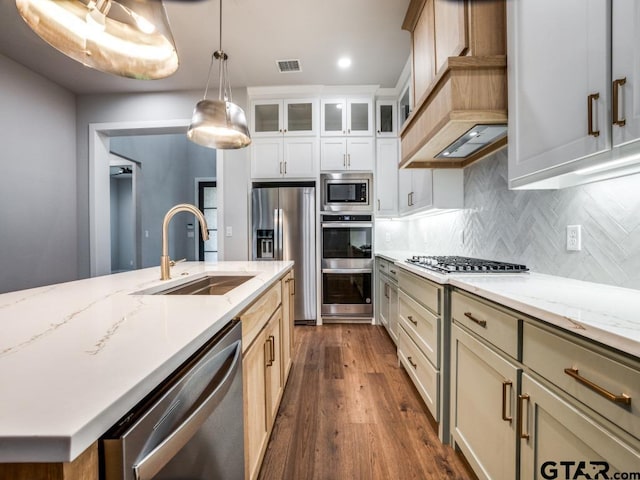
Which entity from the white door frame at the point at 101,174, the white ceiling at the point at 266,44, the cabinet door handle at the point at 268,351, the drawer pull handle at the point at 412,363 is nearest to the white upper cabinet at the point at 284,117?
the white ceiling at the point at 266,44

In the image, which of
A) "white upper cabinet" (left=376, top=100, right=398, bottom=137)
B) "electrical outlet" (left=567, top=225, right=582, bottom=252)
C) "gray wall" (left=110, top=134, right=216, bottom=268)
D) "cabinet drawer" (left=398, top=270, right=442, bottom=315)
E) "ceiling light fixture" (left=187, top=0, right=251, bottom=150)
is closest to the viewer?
"electrical outlet" (left=567, top=225, right=582, bottom=252)

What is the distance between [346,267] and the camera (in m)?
3.70

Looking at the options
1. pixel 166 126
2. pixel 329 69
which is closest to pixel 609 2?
pixel 329 69

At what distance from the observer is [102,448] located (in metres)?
0.40

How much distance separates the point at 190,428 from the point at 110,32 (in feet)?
4.96

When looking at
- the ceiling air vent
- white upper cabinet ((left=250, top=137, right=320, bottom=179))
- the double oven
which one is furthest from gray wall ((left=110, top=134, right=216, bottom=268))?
the double oven

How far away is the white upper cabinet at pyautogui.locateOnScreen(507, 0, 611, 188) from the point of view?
2.93 ft

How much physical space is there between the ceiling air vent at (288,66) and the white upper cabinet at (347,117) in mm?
581

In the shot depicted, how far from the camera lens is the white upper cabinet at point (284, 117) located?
371 cm

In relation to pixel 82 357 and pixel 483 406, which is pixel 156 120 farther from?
pixel 483 406

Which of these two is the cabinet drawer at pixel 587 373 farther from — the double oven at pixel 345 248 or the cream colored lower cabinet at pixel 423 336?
the double oven at pixel 345 248

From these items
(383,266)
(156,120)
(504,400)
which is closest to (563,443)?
(504,400)

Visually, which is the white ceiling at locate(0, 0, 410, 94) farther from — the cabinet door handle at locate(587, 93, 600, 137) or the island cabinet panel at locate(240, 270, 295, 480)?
the island cabinet panel at locate(240, 270, 295, 480)

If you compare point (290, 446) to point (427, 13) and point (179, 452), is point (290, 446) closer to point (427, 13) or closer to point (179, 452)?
point (179, 452)
